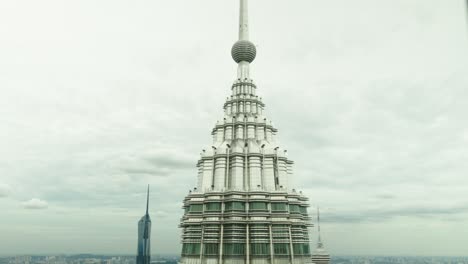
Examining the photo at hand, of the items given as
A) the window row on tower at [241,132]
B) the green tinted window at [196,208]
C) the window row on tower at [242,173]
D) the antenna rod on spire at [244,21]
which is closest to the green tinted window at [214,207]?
the green tinted window at [196,208]

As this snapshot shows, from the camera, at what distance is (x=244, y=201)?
73375 millimetres

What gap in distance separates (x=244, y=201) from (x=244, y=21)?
46.7 meters

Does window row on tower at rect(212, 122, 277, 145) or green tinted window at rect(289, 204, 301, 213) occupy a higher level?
window row on tower at rect(212, 122, 277, 145)

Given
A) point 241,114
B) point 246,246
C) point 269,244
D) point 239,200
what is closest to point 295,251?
point 269,244

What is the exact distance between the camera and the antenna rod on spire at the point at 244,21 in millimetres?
91300

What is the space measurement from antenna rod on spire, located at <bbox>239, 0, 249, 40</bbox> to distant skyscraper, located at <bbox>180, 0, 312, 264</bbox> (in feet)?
12.9

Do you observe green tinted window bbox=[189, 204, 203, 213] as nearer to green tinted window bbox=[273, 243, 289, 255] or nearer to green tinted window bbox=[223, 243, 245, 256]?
green tinted window bbox=[223, 243, 245, 256]

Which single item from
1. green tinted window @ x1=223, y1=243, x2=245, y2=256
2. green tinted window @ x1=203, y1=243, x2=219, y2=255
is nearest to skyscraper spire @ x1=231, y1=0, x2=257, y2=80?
green tinted window @ x1=223, y1=243, x2=245, y2=256

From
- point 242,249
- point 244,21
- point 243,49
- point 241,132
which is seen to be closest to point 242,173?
point 241,132

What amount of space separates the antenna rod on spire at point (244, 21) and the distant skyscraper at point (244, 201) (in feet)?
12.9

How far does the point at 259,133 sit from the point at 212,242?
2766 cm

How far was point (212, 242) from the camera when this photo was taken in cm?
7056

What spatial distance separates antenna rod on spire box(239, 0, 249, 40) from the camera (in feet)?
300

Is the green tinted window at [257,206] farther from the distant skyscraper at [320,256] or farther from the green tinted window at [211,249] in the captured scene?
the distant skyscraper at [320,256]
